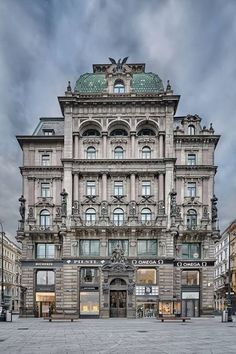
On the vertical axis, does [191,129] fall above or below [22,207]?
above

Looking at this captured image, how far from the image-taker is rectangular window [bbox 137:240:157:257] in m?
64.6

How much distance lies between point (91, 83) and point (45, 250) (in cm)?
2592

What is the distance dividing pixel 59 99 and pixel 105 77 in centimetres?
784

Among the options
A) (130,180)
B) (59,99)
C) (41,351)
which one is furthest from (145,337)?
(59,99)

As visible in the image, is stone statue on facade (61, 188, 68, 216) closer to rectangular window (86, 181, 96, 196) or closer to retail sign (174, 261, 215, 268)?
rectangular window (86, 181, 96, 196)

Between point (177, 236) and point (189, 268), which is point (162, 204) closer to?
point (177, 236)

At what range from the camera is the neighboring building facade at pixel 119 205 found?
208 ft

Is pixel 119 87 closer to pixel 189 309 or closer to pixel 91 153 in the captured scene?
pixel 91 153

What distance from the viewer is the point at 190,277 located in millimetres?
65500

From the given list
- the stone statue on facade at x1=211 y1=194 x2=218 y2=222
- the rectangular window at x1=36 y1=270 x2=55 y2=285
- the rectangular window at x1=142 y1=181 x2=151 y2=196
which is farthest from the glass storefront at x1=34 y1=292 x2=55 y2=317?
the stone statue on facade at x1=211 y1=194 x2=218 y2=222

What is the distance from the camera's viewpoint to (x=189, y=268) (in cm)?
6519

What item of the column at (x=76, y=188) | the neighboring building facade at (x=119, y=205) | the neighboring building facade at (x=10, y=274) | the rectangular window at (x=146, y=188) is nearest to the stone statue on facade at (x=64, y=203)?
the neighboring building facade at (x=119, y=205)

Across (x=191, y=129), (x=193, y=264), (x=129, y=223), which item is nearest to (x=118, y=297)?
(x=129, y=223)

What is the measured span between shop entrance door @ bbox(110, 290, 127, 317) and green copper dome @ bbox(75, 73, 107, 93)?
1159 inches
